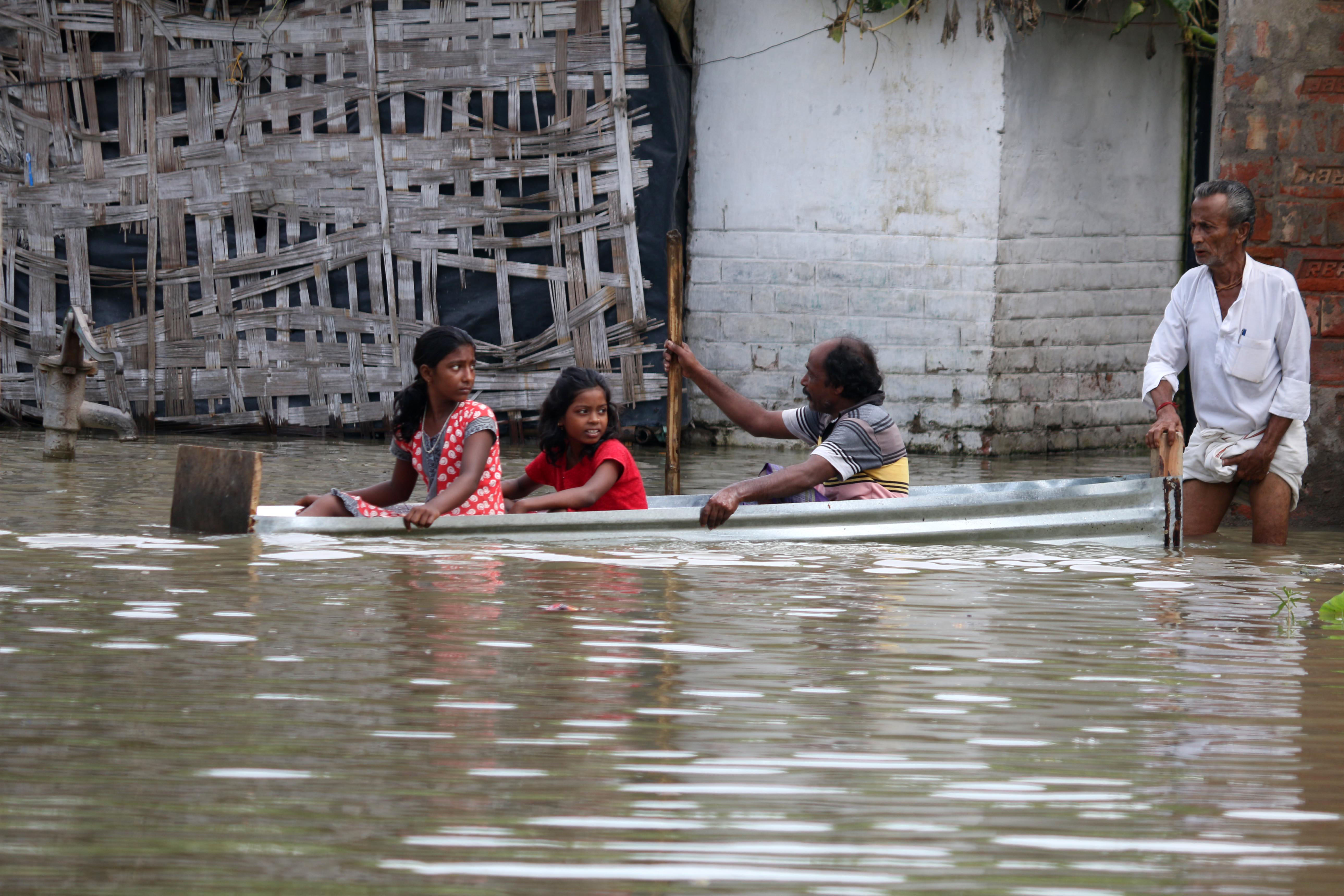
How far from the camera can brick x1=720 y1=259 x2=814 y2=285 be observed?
34.7 ft

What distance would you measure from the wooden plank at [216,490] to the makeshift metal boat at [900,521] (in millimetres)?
77

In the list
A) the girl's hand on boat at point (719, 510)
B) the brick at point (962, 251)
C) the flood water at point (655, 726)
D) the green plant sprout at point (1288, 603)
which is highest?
the brick at point (962, 251)

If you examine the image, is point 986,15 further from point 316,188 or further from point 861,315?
point 316,188

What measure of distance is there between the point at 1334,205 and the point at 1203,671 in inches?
149

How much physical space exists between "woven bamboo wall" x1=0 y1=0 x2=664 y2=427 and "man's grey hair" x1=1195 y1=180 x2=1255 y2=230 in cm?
477

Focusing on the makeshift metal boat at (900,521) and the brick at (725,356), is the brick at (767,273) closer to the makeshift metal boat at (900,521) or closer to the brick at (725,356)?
the brick at (725,356)

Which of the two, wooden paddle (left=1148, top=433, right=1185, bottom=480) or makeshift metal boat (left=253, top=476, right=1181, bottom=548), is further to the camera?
wooden paddle (left=1148, top=433, right=1185, bottom=480)

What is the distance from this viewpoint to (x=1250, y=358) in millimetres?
6312

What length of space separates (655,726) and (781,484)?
3.06 m

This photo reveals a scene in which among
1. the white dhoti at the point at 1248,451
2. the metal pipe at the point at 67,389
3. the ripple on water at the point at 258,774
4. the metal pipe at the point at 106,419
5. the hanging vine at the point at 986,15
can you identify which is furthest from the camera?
the hanging vine at the point at 986,15

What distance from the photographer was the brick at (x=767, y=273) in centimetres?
1058

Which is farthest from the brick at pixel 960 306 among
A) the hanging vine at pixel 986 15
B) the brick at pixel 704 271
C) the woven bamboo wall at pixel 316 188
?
the woven bamboo wall at pixel 316 188

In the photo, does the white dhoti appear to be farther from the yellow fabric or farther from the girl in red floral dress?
the girl in red floral dress

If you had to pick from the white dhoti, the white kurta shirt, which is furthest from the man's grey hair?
the white dhoti
